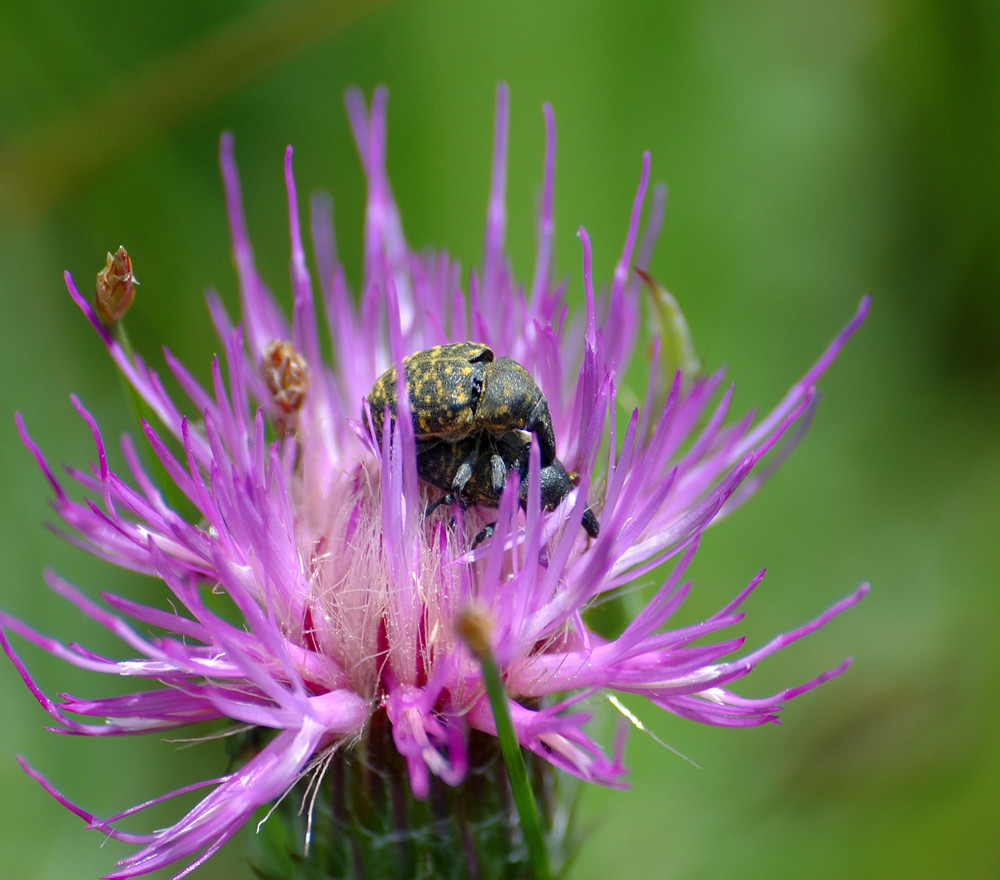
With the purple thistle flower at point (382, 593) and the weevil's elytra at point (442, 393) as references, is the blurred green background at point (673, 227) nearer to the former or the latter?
the purple thistle flower at point (382, 593)

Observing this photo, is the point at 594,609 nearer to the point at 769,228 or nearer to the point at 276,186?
the point at 769,228

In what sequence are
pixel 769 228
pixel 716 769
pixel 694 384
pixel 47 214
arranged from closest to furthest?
pixel 694 384, pixel 716 769, pixel 47 214, pixel 769 228

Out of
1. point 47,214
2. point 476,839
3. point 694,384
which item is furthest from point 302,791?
point 47,214

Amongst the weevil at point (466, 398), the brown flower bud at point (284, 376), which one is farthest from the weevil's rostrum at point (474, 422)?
the brown flower bud at point (284, 376)

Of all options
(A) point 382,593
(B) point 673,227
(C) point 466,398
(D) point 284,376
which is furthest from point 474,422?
(B) point 673,227

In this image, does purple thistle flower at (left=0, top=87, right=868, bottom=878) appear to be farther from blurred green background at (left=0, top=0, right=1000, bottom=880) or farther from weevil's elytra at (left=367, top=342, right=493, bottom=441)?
blurred green background at (left=0, top=0, right=1000, bottom=880)

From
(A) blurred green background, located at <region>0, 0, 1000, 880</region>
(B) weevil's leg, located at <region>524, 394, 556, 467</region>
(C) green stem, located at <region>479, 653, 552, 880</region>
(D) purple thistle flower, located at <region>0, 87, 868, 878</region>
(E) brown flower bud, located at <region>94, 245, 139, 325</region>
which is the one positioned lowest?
(C) green stem, located at <region>479, 653, 552, 880</region>

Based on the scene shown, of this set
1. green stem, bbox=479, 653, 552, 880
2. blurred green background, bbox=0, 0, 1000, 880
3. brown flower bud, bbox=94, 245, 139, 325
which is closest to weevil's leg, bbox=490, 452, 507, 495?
green stem, bbox=479, 653, 552, 880
